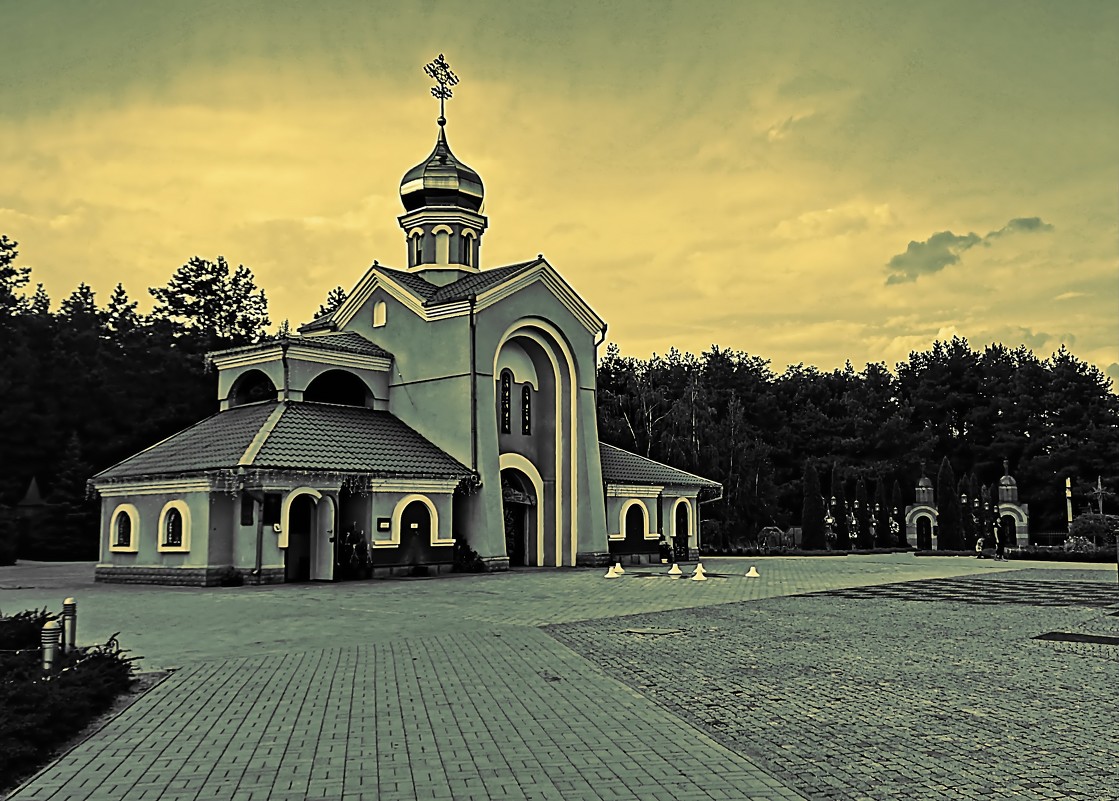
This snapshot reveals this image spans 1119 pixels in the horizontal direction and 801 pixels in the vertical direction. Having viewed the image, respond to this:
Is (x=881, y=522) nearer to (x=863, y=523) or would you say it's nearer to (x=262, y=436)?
(x=863, y=523)

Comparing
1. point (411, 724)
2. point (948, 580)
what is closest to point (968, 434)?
point (948, 580)

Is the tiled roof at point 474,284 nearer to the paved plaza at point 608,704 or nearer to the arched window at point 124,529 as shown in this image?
the arched window at point 124,529

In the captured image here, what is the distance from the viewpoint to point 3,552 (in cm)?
3366

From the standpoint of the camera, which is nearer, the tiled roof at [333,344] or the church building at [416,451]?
the church building at [416,451]

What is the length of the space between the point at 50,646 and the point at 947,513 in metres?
44.4

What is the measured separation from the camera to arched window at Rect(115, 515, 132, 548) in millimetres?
24875

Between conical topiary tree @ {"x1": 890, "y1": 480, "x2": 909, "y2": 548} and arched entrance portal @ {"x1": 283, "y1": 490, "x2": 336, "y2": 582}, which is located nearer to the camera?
arched entrance portal @ {"x1": 283, "y1": 490, "x2": 336, "y2": 582}

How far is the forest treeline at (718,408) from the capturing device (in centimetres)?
4138

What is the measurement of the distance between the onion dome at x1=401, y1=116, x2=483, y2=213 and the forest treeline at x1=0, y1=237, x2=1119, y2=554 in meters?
13.5

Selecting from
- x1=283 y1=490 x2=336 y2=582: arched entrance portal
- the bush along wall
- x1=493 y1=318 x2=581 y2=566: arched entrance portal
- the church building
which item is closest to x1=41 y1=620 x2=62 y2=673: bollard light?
the bush along wall

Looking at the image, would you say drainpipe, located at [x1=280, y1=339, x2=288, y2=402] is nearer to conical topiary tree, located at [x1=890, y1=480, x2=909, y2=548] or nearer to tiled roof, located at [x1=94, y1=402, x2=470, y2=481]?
tiled roof, located at [x1=94, y1=402, x2=470, y2=481]

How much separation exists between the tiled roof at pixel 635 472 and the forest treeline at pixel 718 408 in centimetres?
1085

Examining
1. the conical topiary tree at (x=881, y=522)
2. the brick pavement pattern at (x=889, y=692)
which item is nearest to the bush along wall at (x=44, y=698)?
the brick pavement pattern at (x=889, y=692)

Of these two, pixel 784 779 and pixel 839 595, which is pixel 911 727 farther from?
pixel 839 595
